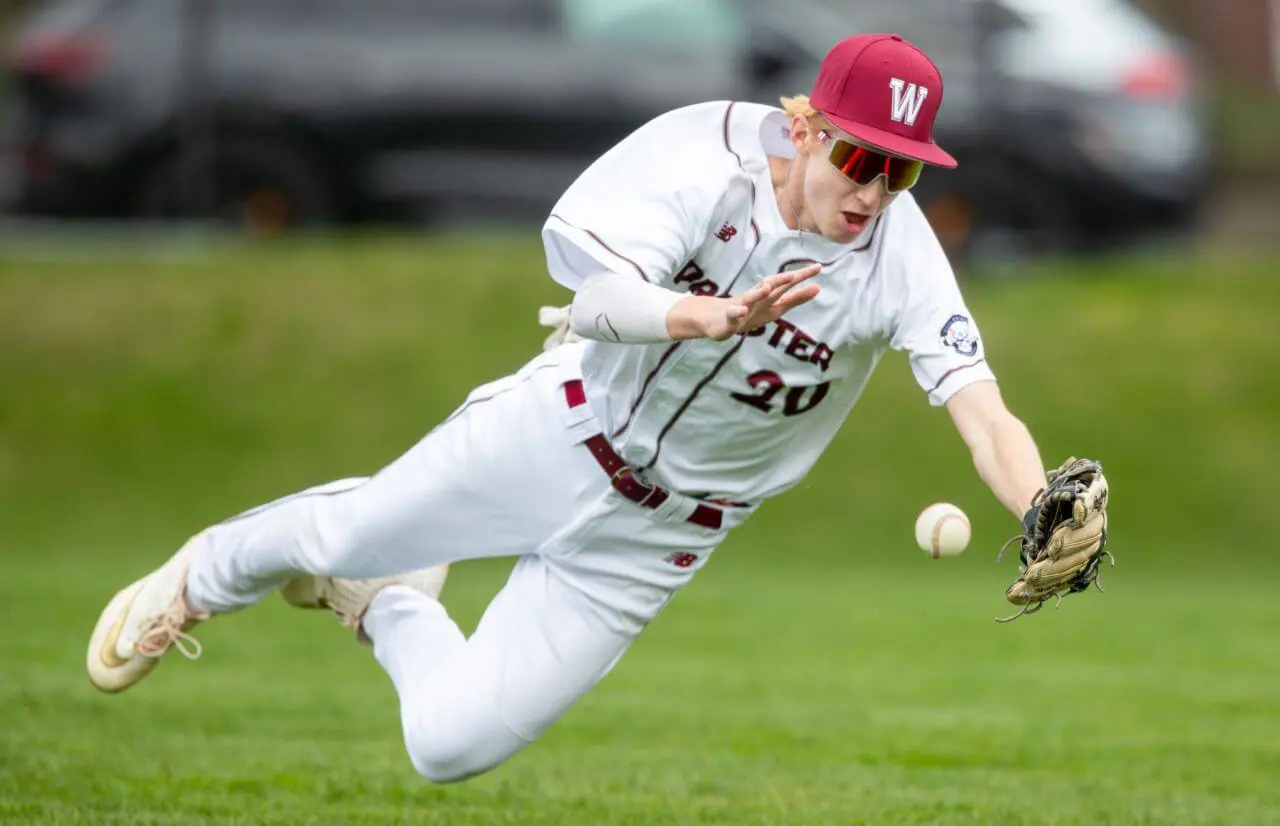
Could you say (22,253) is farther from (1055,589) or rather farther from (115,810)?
(1055,589)

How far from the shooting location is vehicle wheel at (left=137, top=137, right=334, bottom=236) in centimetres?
1423

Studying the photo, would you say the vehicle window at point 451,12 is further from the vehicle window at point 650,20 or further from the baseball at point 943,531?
the baseball at point 943,531

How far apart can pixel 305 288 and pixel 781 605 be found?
516 centimetres

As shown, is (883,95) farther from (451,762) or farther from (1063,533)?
(451,762)

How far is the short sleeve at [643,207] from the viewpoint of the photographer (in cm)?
464

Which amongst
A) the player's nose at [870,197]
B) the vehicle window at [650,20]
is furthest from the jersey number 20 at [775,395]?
the vehicle window at [650,20]

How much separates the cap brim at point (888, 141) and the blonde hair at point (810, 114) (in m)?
0.03

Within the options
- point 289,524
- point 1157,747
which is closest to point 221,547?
point 289,524

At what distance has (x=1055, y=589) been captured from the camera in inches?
178

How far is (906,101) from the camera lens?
4.70 m

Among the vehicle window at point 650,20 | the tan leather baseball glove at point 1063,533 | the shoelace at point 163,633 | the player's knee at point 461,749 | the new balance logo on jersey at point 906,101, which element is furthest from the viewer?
the vehicle window at point 650,20

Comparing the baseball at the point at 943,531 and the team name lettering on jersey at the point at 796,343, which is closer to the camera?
the baseball at the point at 943,531

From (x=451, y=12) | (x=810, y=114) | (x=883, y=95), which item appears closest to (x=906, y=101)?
(x=883, y=95)

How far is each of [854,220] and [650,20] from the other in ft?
30.9
